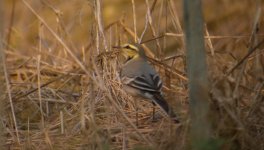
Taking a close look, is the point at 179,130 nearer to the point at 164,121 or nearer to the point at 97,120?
the point at 164,121

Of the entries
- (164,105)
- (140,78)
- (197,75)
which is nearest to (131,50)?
(140,78)

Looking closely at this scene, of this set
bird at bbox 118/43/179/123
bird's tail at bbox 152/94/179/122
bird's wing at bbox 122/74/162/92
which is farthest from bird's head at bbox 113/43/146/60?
bird's tail at bbox 152/94/179/122

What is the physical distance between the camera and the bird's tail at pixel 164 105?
664cm

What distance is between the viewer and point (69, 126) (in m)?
7.53

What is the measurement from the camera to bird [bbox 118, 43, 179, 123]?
701 centimetres

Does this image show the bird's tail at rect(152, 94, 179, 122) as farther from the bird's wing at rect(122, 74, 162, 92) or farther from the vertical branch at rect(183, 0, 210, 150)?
the vertical branch at rect(183, 0, 210, 150)

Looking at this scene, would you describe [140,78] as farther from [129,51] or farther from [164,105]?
[129,51]

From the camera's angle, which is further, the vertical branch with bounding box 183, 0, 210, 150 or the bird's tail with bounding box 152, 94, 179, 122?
the bird's tail with bounding box 152, 94, 179, 122

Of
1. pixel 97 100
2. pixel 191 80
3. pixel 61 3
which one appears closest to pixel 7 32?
pixel 61 3

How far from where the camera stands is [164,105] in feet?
22.5

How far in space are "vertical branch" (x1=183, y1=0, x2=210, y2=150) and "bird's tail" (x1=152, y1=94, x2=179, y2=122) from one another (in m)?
0.73

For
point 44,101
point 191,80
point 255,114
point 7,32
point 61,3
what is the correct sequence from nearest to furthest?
1. point 191,80
2. point 255,114
3. point 44,101
4. point 7,32
5. point 61,3

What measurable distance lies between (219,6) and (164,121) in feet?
27.1

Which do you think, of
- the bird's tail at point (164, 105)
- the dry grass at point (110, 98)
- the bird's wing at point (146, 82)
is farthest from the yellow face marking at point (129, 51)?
the bird's tail at point (164, 105)
